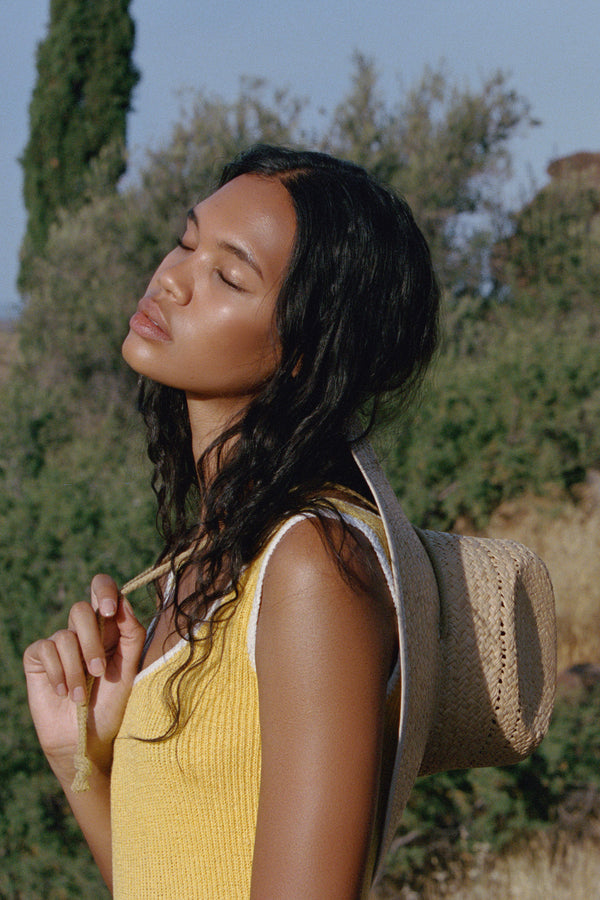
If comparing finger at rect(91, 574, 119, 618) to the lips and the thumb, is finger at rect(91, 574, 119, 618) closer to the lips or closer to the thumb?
the thumb

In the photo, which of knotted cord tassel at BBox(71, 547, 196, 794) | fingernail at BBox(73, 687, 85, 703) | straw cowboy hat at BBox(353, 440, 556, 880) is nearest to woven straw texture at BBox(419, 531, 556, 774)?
straw cowboy hat at BBox(353, 440, 556, 880)

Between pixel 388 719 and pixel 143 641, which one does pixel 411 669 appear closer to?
pixel 388 719

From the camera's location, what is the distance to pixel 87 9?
14.5 metres

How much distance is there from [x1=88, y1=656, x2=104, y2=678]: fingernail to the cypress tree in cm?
1352

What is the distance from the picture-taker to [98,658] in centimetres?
140

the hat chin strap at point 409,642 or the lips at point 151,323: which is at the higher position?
the lips at point 151,323

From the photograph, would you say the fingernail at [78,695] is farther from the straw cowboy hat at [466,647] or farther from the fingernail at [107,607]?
the straw cowboy hat at [466,647]

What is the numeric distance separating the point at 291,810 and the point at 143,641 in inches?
19.5

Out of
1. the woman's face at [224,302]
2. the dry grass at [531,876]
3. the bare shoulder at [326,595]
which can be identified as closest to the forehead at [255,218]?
the woman's face at [224,302]

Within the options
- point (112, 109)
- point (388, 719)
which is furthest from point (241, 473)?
point (112, 109)

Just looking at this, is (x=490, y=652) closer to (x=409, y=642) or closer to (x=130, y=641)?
(x=409, y=642)

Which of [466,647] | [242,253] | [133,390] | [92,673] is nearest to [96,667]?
[92,673]

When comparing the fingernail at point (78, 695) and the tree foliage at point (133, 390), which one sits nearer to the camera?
the fingernail at point (78, 695)

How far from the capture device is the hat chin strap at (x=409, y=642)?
1.13 m
